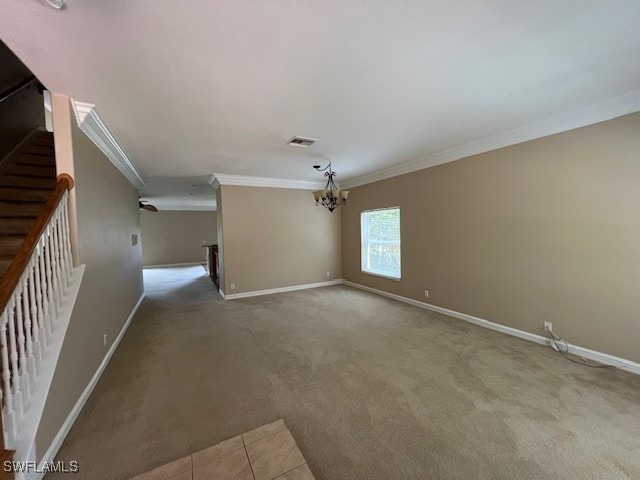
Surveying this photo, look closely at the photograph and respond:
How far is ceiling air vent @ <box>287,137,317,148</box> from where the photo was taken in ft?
10.3

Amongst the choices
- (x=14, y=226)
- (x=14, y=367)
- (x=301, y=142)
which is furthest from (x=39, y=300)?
(x=301, y=142)

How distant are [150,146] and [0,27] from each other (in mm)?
1970

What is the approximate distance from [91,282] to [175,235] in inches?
373

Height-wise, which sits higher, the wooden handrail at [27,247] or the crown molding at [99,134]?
the crown molding at [99,134]

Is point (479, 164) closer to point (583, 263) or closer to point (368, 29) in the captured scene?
point (583, 263)

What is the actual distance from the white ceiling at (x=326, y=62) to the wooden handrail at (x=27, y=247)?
2.57 feet

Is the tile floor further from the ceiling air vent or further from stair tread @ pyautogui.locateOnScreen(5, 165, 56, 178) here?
stair tread @ pyautogui.locateOnScreen(5, 165, 56, 178)

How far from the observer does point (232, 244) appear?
17.2 ft

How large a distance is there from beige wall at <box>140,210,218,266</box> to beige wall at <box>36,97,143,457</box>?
7751mm

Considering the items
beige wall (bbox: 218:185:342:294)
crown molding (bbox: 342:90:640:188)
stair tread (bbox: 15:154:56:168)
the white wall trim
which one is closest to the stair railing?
the white wall trim

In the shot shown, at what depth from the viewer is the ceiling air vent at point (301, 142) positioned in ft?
10.3

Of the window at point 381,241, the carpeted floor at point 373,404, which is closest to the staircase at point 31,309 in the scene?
the carpeted floor at point 373,404

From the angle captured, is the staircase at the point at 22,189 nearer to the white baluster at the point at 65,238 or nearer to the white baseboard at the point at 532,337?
the white baluster at the point at 65,238

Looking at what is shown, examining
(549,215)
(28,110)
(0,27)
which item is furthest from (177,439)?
(28,110)
